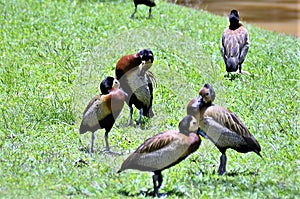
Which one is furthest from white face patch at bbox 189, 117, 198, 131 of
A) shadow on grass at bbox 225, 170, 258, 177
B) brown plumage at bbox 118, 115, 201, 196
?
shadow on grass at bbox 225, 170, 258, 177

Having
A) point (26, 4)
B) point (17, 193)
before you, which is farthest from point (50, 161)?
point (26, 4)

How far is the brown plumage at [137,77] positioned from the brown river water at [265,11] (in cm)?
769

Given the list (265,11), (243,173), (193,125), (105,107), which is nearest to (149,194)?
(193,125)

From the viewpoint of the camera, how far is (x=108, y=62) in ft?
31.8

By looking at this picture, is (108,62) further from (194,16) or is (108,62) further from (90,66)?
(194,16)

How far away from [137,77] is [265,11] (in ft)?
33.8

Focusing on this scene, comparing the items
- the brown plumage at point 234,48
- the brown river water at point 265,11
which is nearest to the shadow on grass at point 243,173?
the brown plumage at point 234,48

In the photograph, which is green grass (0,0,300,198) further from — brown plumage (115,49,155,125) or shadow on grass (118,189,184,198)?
brown plumage (115,49,155,125)

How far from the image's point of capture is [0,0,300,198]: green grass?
19.0 ft

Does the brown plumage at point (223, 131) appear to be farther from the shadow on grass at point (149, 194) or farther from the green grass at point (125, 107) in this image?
the shadow on grass at point (149, 194)

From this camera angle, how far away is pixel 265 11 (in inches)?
679

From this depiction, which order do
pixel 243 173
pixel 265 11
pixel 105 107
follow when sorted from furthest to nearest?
pixel 265 11, pixel 105 107, pixel 243 173

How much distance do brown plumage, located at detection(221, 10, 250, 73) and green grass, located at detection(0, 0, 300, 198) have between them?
228 millimetres

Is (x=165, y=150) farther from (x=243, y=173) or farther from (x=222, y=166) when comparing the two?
(x=243, y=173)
